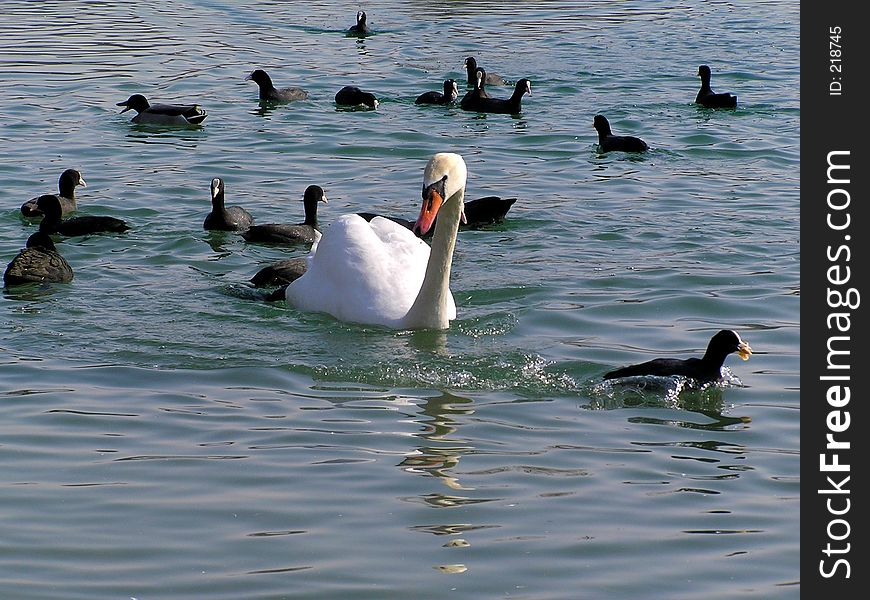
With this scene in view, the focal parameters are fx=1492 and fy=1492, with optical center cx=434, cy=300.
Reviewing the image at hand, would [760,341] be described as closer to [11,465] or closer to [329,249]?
[329,249]

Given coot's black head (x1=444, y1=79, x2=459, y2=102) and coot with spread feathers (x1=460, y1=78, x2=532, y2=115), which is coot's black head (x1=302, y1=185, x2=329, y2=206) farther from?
coot's black head (x1=444, y1=79, x2=459, y2=102)

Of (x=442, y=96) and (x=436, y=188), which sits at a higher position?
(x=436, y=188)

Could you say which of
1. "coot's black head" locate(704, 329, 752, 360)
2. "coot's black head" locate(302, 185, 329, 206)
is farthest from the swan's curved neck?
"coot's black head" locate(302, 185, 329, 206)

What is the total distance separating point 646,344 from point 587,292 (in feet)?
5.03

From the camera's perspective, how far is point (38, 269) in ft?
39.5

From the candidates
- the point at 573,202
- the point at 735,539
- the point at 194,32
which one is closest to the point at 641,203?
the point at 573,202

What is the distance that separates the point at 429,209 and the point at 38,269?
11.9 feet

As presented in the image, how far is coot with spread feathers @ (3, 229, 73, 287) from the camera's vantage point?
1198 centimetres

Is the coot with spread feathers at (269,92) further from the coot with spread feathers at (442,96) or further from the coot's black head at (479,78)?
the coot's black head at (479,78)

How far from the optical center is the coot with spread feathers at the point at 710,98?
69.5 feet

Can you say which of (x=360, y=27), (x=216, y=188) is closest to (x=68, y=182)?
(x=216, y=188)

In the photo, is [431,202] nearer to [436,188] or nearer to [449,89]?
[436,188]

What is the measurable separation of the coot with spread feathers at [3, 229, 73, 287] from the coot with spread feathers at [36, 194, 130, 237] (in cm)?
167
